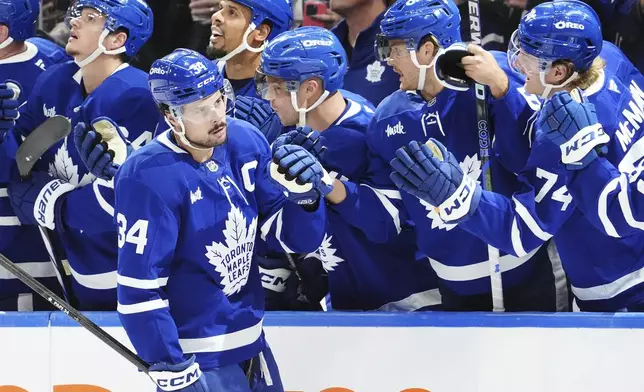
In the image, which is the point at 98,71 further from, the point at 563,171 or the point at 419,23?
the point at 563,171

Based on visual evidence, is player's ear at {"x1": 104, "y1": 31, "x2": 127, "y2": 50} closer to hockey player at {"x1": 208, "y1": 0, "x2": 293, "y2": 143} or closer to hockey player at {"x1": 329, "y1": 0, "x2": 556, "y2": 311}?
hockey player at {"x1": 208, "y1": 0, "x2": 293, "y2": 143}

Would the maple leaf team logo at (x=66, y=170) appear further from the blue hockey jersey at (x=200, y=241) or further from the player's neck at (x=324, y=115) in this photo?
the blue hockey jersey at (x=200, y=241)

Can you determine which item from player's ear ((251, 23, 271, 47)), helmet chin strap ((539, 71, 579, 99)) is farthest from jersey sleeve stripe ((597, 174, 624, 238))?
player's ear ((251, 23, 271, 47))

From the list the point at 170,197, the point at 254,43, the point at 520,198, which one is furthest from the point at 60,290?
the point at 520,198

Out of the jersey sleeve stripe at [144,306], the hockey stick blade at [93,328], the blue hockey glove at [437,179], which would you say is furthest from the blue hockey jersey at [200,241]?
the blue hockey glove at [437,179]

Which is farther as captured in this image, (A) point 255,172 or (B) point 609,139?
(B) point 609,139

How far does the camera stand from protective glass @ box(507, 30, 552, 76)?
12.5 ft

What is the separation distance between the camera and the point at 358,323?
155 inches

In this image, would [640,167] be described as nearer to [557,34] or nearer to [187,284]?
[557,34]

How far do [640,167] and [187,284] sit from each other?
1.50 m

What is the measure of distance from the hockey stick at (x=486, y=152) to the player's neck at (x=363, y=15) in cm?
111

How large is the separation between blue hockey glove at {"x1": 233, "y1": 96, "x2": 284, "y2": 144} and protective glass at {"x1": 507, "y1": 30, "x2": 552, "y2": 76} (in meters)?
0.83

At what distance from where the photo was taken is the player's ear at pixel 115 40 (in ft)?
14.1

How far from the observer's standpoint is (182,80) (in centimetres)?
328
